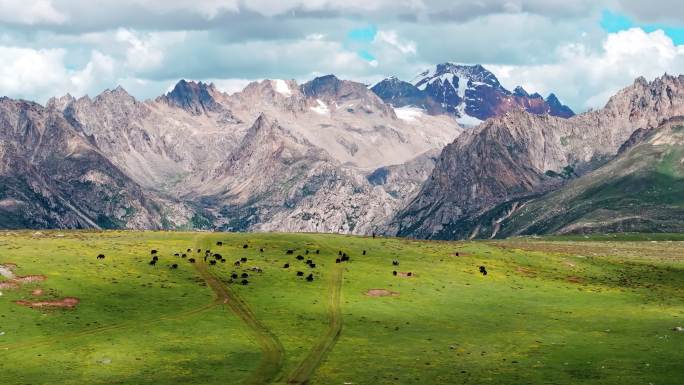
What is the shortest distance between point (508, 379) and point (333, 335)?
103 feet

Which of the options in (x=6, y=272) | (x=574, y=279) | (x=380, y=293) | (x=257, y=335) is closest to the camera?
(x=257, y=335)

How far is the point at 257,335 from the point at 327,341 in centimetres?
988

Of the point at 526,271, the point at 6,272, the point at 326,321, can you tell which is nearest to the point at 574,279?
the point at 526,271

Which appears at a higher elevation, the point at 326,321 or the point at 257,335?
the point at 326,321

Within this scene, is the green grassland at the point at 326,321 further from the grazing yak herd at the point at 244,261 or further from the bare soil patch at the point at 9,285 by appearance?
the grazing yak herd at the point at 244,261

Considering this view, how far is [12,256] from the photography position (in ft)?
487

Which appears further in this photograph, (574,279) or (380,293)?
(574,279)

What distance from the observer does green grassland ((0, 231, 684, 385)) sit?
3723 inches

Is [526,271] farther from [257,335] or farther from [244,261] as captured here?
[257,335]

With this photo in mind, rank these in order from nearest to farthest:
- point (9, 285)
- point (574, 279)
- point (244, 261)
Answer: point (9, 285), point (244, 261), point (574, 279)

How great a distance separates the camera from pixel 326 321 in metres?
124

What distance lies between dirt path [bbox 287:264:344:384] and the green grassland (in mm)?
435

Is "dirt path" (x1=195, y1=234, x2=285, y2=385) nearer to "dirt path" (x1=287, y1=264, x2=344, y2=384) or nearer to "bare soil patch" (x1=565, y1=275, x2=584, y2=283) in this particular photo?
"dirt path" (x1=287, y1=264, x2=344, y2=384)

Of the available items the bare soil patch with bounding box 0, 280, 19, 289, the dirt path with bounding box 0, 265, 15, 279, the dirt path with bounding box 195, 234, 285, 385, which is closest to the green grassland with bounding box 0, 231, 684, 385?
the dirt path with bounding box 195, 234, 285, 385
